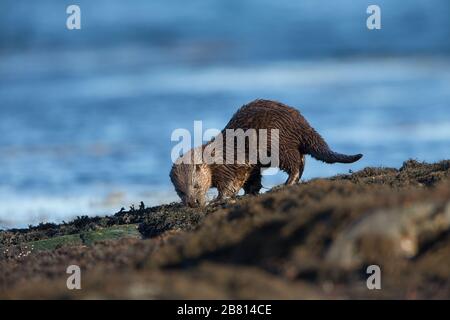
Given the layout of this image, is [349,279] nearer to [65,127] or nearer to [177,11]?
[65,127]

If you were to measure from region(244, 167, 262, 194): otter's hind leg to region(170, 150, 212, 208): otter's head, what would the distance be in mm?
885

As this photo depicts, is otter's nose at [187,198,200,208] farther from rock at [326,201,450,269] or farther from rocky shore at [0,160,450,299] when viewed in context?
rock at [326,201,450,269]

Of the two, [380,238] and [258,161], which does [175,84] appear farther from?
[380,238]

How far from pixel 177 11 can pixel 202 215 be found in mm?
56297

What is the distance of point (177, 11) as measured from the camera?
69375 millimetres

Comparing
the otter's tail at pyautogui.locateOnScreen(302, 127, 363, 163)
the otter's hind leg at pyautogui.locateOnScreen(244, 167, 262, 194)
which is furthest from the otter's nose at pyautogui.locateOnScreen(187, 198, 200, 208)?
the otter's tail at pyautogui.locateOnScreen(302, 127, 363, 163)

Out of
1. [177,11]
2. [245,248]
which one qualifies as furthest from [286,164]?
[177,11]

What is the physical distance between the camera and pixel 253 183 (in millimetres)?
16766

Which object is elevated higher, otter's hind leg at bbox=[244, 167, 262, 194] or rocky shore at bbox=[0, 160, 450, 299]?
otter's hind leg at bbox=[244, 167, 262, 194]

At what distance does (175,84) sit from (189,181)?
1137 inches

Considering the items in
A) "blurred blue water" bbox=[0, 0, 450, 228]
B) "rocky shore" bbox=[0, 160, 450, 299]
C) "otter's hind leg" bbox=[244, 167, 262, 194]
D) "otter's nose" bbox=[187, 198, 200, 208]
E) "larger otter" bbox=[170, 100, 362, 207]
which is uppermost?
"blurred blue water" bbox=[0, 0, 450, 228]

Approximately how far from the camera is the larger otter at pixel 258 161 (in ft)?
52.2

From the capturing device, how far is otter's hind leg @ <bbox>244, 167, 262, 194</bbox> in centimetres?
1653

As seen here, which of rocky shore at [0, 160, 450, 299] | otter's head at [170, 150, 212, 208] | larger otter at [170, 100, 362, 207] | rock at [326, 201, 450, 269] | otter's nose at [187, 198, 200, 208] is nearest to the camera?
rocky shore at [0, 160, 450, 299]
